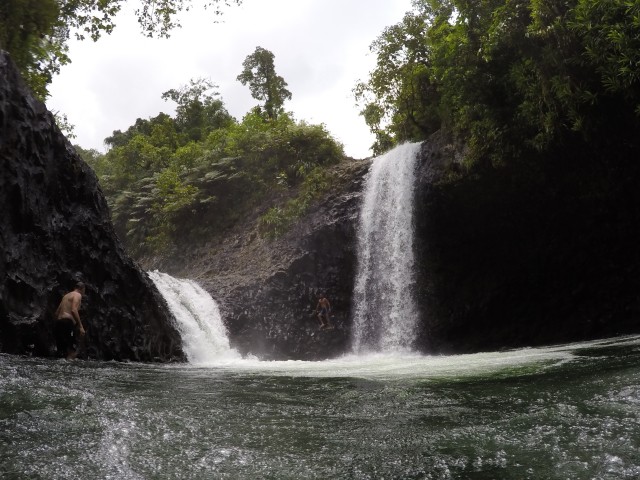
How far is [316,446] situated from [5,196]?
7.50 meters

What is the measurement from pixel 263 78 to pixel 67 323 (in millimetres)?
27060

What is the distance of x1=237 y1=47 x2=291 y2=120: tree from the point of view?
110 ft

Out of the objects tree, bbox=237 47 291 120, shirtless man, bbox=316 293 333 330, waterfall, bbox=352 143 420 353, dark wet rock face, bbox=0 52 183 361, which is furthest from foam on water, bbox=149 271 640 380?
tree, bbox=237 47 291 120

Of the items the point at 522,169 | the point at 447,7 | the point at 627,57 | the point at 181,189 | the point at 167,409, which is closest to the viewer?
the point at 167,409

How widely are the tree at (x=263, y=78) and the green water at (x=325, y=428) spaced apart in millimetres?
28899

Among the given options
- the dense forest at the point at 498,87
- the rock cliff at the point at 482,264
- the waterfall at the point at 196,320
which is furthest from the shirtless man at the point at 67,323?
the rock cliff at the point at 482,264

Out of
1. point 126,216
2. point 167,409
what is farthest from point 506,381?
point 126,216

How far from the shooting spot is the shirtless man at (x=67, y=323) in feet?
29.3

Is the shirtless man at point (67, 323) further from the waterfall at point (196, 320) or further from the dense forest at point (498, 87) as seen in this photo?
the dense forest at point (498, 87)

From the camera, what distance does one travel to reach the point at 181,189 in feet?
78.2

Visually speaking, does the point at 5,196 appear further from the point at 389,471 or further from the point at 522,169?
the point at 522,169

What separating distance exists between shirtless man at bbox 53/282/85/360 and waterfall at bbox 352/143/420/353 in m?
8.57

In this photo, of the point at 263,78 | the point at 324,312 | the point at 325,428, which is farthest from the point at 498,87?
the point at 263,78

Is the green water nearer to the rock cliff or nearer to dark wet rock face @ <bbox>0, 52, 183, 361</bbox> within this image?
dark wet rock face @ <bbox>0, 52, 183, 361</bbox>
